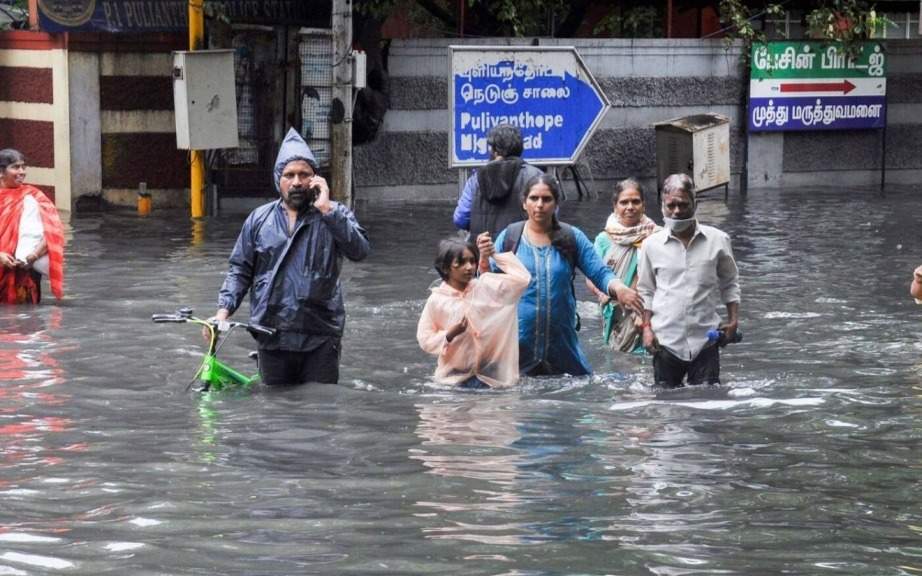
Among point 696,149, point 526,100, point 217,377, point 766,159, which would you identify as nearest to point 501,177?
point 217,377

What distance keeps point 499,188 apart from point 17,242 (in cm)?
439

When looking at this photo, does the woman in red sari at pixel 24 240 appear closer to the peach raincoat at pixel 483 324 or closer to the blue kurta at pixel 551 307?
the peach raincoat at pixel 483 324

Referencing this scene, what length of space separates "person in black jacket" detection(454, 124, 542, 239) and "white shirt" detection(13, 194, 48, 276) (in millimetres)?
3923

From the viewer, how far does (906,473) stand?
7648mm

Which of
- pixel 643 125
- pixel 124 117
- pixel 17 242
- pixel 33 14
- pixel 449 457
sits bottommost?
pixel 449 457

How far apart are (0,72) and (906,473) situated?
15584 millimetres

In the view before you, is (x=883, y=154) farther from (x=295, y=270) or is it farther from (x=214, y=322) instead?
(x=214, y=322)

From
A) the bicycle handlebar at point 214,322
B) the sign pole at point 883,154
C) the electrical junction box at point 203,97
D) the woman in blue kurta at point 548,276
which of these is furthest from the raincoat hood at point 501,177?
the sign pole at point 883,154

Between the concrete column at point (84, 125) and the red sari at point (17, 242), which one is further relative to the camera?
the concrete column at point (84, 125)

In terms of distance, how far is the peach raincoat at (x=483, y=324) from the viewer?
9.33 m

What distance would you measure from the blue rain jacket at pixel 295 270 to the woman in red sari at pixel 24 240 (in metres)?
4.60

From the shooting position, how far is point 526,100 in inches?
742

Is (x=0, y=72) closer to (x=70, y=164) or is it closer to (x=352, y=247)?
(x=70, y=164)

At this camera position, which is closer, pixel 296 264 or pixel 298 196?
pixel 298 196
